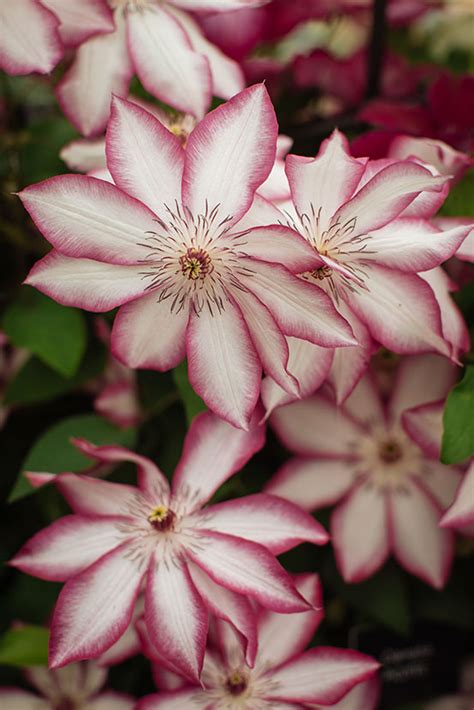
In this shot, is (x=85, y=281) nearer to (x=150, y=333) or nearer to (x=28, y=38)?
(x=150, y=333)

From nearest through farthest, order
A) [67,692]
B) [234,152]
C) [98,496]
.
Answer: [234,152] → [98,496] → [67,692]

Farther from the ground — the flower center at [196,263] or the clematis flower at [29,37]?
the clematis flower at [29,37]

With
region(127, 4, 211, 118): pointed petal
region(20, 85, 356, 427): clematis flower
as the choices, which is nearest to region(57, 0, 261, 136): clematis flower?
region(127, 4, 211, 118): pointed petal

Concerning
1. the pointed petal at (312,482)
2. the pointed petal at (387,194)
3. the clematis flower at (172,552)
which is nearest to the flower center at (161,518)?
the clematis flower at (172,552)

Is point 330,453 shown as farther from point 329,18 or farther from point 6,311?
point 329,18

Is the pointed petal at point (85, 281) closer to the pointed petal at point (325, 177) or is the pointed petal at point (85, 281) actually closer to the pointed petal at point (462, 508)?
the pointed petal at point (325, 177)

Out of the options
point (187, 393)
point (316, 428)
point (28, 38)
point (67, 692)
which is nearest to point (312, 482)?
point (316, 428)

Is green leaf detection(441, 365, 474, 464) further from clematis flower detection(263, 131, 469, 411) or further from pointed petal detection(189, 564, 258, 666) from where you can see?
pointed petal detection(189, 564, 258, 666)
